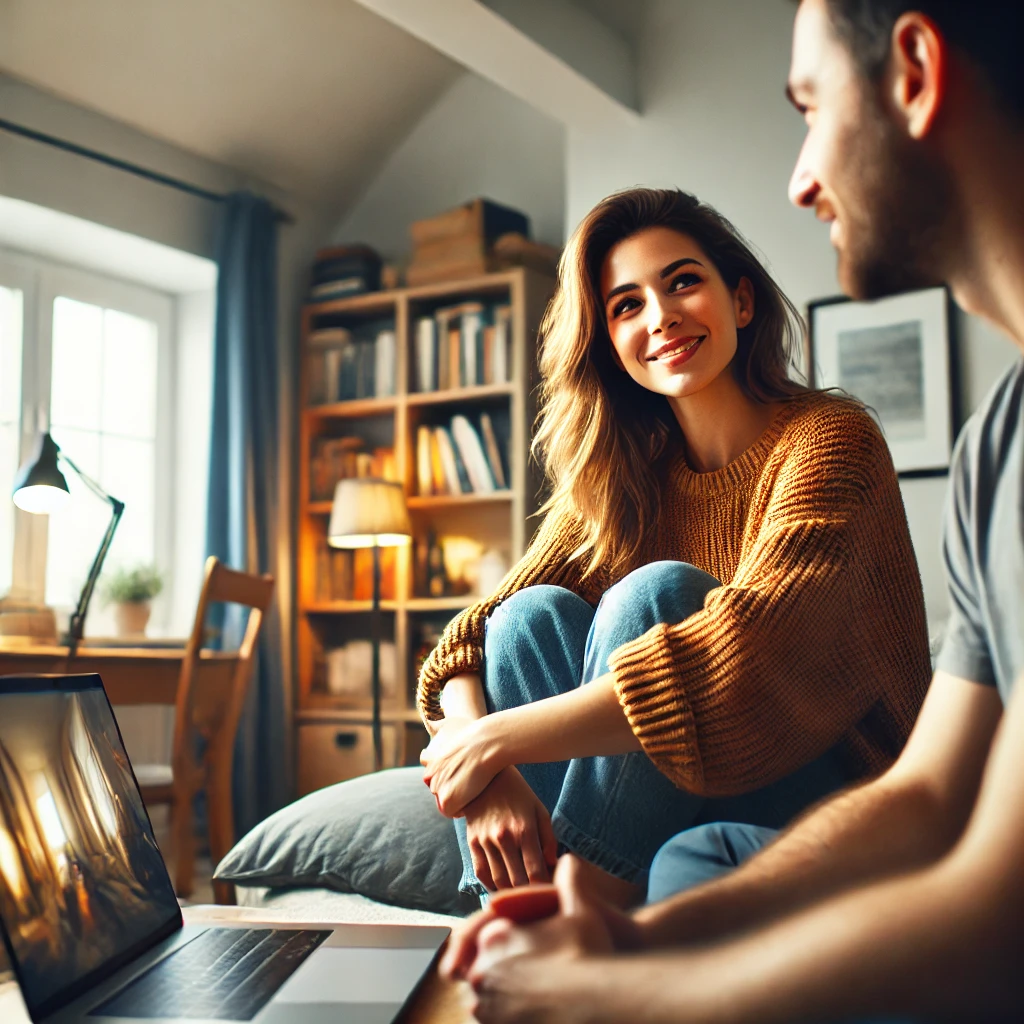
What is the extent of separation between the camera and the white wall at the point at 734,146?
2.77 meters

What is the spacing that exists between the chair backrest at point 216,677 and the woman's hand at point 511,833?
1667 millimetres

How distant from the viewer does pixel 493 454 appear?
11.7 feet

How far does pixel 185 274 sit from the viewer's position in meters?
3.84

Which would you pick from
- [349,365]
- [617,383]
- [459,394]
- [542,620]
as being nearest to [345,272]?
[349,365]

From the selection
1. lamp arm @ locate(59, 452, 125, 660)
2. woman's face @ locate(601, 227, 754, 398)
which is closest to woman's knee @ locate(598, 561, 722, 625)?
woman's face @ locate(601, 227, 754, 398)

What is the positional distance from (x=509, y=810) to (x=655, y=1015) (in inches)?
23.8

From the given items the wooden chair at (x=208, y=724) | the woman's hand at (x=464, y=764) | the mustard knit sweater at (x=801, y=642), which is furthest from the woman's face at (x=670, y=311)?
the wooden chair at (x=208, y=724)

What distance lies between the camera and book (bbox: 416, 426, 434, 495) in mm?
3693

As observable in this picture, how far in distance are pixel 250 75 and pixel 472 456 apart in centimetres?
141

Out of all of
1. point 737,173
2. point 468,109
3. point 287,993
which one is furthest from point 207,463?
point 287,993

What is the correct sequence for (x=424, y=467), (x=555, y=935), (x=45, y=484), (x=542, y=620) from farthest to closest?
(x=424, y=467)
(x=45, y=484)
(x=542, y=620)
(x=555, y=935)

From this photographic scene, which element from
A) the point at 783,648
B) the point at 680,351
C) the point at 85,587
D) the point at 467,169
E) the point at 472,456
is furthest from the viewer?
the point at 467,169

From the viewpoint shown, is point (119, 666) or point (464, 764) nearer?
point (464, 764)

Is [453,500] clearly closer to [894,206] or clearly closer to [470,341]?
[470,341]
